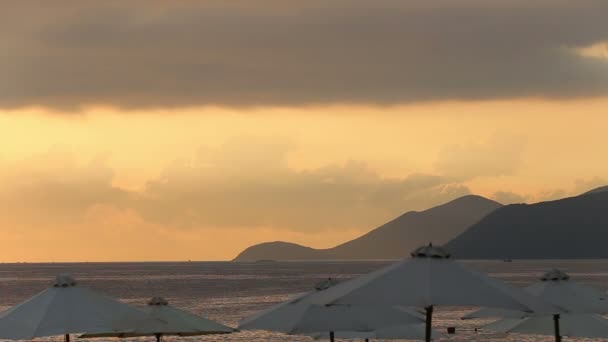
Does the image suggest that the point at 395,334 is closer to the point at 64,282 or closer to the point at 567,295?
the point at 567,295

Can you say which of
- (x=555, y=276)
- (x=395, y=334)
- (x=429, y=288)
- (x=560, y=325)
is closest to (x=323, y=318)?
(x=395, y=334)

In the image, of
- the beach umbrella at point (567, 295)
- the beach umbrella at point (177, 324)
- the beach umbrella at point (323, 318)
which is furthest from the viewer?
the beach umbrella at point (567, 295)

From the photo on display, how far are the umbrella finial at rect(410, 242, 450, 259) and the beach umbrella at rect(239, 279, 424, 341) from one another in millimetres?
5162

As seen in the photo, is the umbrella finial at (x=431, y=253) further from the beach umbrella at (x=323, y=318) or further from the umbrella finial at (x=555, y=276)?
the umbrella finial at (x=555, y=276)

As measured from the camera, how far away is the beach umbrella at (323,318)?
79.4 ft

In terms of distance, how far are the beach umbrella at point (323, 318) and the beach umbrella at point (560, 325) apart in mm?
6579

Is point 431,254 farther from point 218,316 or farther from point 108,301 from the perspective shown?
point 218,316

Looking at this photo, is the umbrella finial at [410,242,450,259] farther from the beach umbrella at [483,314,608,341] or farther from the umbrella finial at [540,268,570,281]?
the beach umbrella at [483,314,608,341]

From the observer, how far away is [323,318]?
2506 cm

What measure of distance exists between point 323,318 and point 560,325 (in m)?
8.58

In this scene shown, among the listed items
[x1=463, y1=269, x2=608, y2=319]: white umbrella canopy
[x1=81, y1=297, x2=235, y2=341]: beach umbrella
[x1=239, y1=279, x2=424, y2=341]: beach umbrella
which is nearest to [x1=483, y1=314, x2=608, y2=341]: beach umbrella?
[x1=463, y1=269, x2=608, y2=319]: white umbrella canopy

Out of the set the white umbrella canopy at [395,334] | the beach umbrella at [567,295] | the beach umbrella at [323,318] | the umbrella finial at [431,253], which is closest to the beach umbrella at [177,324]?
the beach umbrella at [323,318]

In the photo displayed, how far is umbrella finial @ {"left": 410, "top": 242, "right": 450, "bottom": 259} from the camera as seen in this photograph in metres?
18.9

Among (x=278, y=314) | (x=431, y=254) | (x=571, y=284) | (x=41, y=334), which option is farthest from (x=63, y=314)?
(x=571, y=284)
